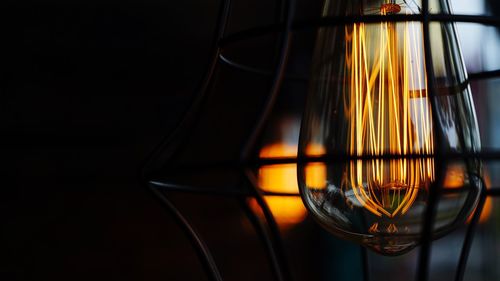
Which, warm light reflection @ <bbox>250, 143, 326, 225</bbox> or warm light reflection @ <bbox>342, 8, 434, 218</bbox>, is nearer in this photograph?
warm light reflection @ <bbox>342, 8, 434, 218</bbox>

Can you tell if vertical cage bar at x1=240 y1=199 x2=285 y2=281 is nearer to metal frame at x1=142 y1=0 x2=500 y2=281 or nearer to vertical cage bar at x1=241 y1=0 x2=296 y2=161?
metal frame at x1=142 y1=0 x2=500 y2=281

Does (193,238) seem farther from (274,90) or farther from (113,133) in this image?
(113,133)

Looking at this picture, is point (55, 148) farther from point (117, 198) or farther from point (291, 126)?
point (291, 126)

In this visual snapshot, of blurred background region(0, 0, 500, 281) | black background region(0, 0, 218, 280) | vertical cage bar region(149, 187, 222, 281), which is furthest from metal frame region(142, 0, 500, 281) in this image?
black background region(0, 0, 218, 280)

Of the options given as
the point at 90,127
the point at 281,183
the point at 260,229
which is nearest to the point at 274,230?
the point at 260,229

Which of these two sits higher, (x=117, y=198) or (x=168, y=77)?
(x=168, y=77)

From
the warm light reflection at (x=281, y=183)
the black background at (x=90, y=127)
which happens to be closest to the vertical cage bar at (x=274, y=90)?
the black background at (x=90, y=127)

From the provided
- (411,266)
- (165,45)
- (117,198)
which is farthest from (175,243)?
(411,266)

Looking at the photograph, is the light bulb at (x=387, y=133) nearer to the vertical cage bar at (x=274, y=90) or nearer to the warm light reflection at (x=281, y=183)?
the vertical cage bar at (x=274, y=90)
